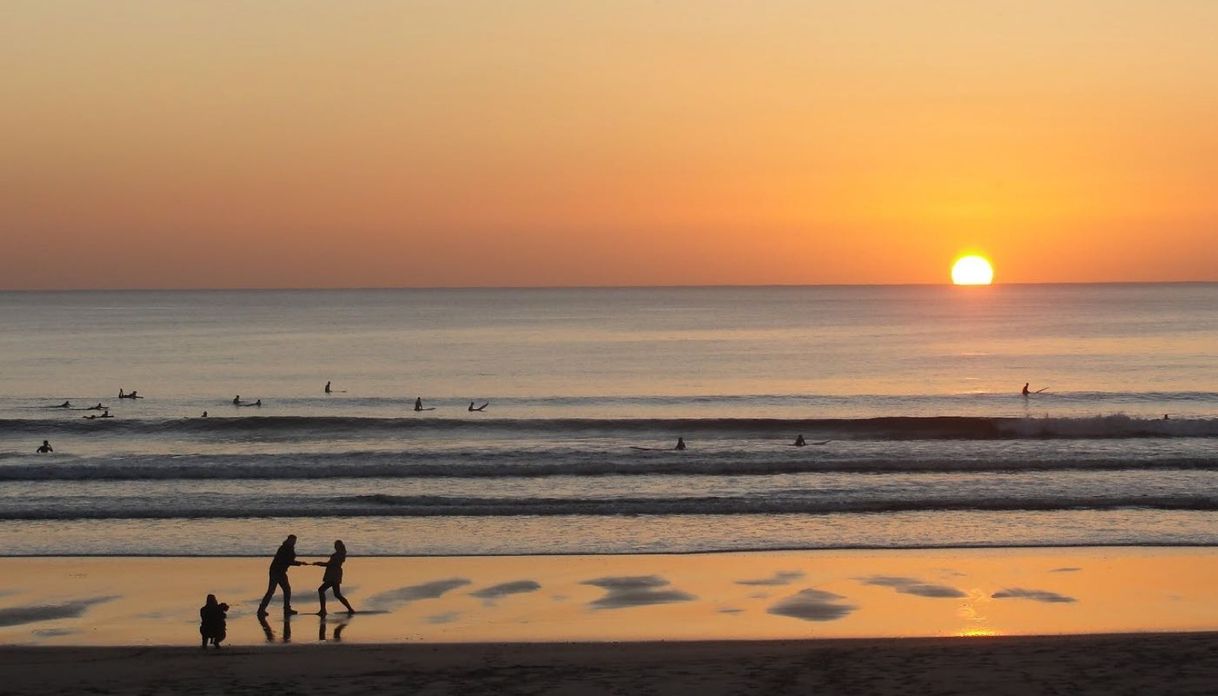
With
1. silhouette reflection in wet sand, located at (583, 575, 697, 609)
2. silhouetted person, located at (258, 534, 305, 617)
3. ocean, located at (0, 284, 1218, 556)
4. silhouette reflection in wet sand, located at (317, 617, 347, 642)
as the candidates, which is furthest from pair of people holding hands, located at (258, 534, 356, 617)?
ocean, located at (0, 284, 1218, 556)

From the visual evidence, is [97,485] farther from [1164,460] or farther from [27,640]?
[1164,460]

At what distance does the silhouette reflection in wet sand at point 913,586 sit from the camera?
19.6 metres

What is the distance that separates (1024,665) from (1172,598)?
5547 millimetres

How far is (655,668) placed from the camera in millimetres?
15211

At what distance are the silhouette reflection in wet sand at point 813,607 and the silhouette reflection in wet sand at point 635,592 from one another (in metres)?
1.51

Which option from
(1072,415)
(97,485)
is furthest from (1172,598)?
(1072,415)

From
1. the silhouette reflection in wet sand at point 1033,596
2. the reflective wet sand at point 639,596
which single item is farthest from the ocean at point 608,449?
the silhouette reflection in wet sand at point 1033,596

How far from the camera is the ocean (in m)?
25.9

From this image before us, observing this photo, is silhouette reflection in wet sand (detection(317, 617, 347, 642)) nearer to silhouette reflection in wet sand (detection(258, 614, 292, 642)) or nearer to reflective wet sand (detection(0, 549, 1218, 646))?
reflective wet sand (detection(0, 549, 1218, 646))

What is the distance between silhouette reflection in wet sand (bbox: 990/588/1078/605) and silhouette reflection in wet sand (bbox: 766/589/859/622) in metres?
2.49

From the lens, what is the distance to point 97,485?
33.4 m

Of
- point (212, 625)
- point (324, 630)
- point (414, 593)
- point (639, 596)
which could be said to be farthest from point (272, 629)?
point (639, 596)

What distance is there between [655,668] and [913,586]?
655 cm

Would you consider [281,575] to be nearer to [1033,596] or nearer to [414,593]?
[414,593]
